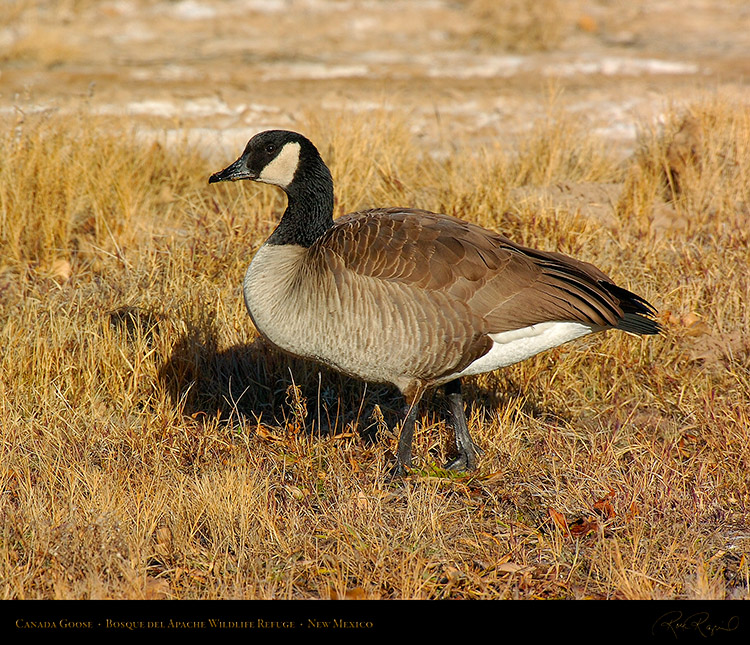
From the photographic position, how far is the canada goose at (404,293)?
3.82 m

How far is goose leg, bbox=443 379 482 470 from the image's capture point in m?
4.37

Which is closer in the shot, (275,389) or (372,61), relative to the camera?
(275,389)

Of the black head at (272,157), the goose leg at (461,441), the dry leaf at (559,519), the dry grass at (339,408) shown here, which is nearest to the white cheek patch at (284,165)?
the black head at (272,157)

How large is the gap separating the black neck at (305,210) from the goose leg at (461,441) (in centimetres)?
110

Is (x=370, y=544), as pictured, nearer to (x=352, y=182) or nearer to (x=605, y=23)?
(x=352, y=182)

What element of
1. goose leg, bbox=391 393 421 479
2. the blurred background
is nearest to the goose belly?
goose leg, bbox=391 393 421 479

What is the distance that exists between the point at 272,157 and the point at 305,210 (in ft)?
1.01

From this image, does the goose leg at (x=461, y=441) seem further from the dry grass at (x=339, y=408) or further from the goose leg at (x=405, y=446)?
the goose leg at (x=405, y=446)

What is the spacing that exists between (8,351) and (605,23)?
38.4ft

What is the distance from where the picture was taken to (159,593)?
3.25 meters

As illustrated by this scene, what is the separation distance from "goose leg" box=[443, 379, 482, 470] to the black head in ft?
4.60

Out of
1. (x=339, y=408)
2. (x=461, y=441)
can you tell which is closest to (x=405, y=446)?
(x=461, y=441)

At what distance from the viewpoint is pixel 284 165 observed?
420 cm

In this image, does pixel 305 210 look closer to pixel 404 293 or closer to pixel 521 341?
pixel 404 293
